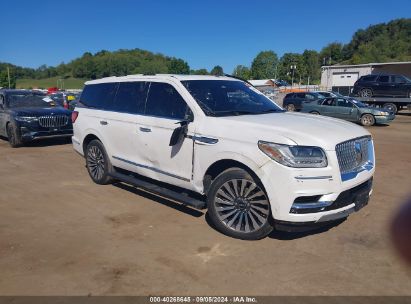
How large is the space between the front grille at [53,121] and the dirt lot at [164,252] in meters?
5.07

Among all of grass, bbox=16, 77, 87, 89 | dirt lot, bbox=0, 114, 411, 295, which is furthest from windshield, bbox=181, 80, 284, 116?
grass, bbox=16, 77, 87, 89

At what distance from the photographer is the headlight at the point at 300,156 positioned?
3.92 metres

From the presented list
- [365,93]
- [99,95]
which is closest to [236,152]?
[99,95]

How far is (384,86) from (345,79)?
67.6 ft

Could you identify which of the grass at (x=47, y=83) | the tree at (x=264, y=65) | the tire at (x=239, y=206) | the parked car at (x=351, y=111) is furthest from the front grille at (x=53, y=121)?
the tree at (x=264, y=65)

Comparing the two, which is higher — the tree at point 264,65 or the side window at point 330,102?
the tree at point 264,65

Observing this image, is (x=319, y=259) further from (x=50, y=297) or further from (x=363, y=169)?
(x=50, y=297)

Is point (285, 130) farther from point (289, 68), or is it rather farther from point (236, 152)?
point (289, 68)

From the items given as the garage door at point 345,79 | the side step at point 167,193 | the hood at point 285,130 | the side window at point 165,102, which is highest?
the garage door at point 345,79

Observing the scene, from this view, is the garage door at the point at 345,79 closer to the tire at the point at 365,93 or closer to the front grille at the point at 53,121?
the tire at the point at 365,93

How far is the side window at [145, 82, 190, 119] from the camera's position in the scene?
5.09 meters

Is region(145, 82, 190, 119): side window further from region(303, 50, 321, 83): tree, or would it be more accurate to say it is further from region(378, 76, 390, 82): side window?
region(303, 50, 321, 83): tree

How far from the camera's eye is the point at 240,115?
4961 millimetres

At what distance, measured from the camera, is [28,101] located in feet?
39.7
